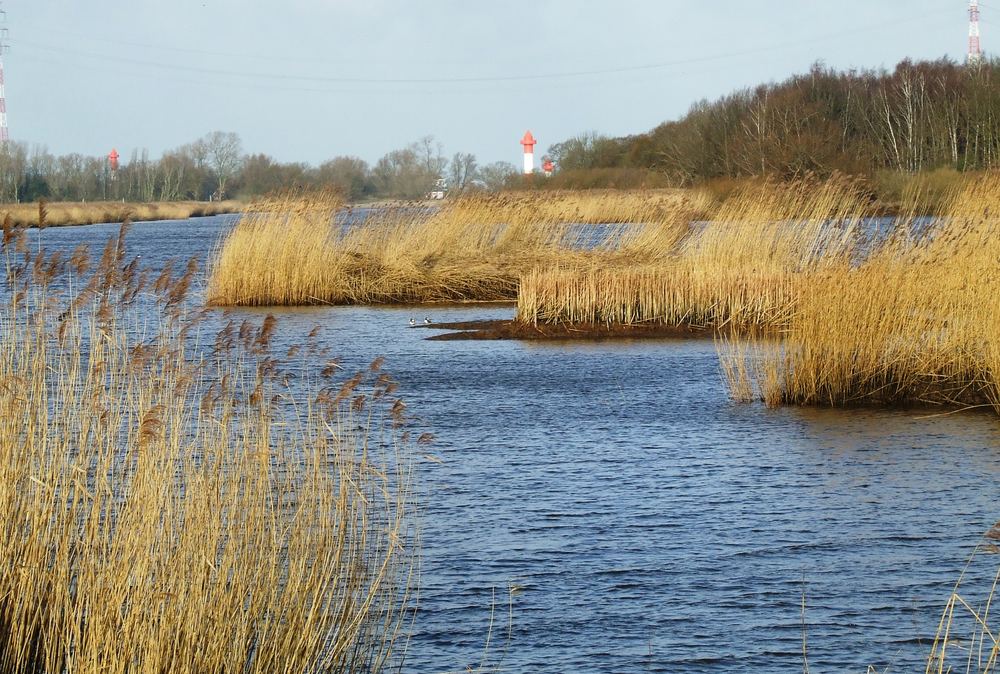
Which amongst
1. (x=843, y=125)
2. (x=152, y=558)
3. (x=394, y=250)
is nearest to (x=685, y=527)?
(x=152, y=558)

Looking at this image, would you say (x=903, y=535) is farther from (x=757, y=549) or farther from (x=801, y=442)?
(x=801, y=442)

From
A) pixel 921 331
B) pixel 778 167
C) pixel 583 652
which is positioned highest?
pixel 778 167

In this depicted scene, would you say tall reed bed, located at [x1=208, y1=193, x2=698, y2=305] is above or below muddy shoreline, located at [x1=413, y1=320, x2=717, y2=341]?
above

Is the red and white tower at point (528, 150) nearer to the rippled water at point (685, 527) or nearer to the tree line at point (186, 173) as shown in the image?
the tree line at point (186, 173)

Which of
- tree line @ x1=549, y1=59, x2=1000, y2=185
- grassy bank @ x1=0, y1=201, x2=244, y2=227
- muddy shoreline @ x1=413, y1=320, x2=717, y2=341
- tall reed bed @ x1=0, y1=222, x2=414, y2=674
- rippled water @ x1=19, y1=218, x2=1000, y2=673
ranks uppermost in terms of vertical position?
tree line @ x1=549, y1=59, x2=1000, y2=185

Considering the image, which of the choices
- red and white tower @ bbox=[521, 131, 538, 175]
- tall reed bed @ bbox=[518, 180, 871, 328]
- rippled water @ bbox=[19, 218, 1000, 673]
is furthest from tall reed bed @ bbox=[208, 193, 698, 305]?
red and white tower @ bbox=[521, 131, 538, 175]

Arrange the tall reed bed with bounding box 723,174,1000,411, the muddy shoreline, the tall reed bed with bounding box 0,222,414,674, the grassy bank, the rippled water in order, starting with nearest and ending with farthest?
the tall reed bed with bounding box 0,222,414,674 < the rippled water < the tall reed bed with bounding box 723,174,1000,411 < the muddy shoreline < the grassy bank

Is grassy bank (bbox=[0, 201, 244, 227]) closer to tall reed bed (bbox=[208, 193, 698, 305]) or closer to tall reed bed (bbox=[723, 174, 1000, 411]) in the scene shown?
tall reed bed (bbox=[208, 193, 698, 305])

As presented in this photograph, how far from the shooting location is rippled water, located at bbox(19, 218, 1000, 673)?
5434mm

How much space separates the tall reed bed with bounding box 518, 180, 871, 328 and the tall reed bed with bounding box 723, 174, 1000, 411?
14.4 ft

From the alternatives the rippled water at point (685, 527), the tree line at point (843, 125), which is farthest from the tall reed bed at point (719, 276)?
the tree line at point (843, 125)

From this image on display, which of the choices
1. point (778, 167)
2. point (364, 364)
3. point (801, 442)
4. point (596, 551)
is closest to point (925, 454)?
point (801, 442)

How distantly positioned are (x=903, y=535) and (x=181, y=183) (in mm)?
90397

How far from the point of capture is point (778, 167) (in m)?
34.6
